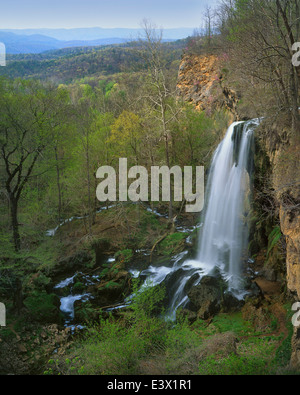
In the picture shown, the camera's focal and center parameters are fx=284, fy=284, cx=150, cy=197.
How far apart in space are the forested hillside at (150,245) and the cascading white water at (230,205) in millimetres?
197

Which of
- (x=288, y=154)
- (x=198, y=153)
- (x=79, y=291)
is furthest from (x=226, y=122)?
(x=79, y=291)

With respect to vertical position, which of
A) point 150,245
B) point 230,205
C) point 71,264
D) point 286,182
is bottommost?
point 71,264

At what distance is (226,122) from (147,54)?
8.87 metres

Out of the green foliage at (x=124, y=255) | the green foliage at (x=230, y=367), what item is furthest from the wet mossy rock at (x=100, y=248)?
the green foliage at (x=230, y=367)

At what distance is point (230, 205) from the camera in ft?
52.5

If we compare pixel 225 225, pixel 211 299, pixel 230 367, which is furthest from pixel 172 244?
pixel 230 367

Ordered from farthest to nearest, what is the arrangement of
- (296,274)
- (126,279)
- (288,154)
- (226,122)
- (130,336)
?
(226,122) → (126,279) → (288,154) → (296,274) → (130,336)

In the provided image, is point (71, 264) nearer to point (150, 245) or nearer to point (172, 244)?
point (150, 245)

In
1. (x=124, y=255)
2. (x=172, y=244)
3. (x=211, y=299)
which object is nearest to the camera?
(x=211, y=299)

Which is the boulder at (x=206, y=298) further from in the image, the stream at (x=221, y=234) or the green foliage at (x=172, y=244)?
the green foliage at (x=172, y=244)

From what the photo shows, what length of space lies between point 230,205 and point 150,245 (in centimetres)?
611
